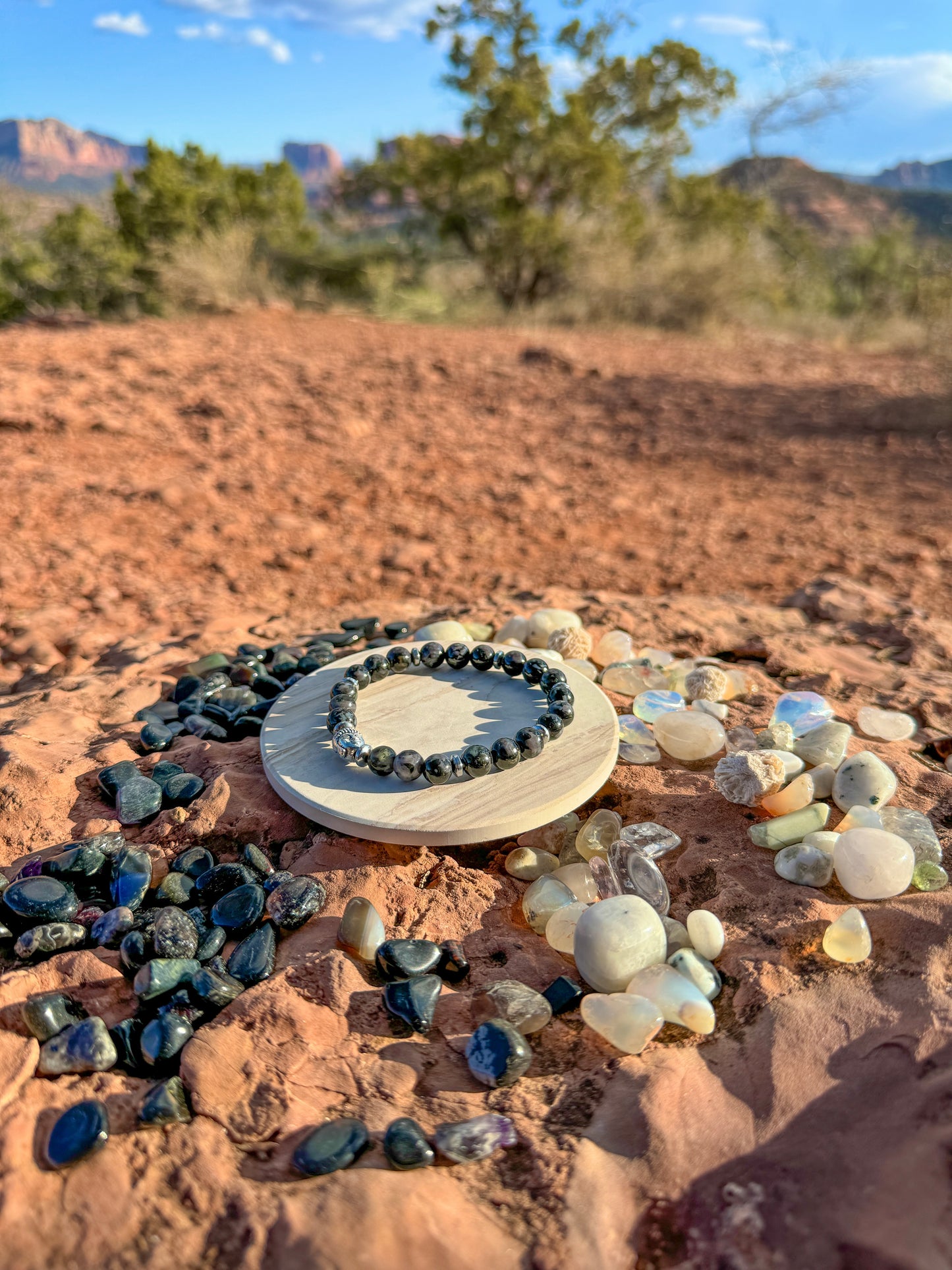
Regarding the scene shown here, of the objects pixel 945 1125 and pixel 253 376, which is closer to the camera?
pixel 945 1125

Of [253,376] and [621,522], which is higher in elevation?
[253,376]

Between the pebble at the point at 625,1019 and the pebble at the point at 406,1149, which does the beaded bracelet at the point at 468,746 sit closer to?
the pebble at the point at 625,1019

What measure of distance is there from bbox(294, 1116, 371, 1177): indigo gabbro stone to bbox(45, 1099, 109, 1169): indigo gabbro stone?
30cm

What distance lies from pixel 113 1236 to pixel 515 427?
4779mm

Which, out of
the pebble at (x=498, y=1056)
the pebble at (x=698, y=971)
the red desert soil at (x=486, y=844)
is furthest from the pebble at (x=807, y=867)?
the pebble at (x=498, y=1056)

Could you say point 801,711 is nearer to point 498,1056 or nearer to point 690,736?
point 690,736

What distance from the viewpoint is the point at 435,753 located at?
205 cm

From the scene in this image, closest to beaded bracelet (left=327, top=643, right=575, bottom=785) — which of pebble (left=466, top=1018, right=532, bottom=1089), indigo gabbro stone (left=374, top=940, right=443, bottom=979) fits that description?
indigo gabbro stone (left=374, top=940, right=443, bottom=979)

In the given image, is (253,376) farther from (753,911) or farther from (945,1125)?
(945,1125)

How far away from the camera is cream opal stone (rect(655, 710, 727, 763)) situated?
7.14 ft

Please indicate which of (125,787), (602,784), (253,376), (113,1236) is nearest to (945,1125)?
(602,784)

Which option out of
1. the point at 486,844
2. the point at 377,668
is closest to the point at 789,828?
the point at 486,844

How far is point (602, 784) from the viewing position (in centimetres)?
203

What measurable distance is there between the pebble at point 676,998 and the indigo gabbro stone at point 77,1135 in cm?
91
